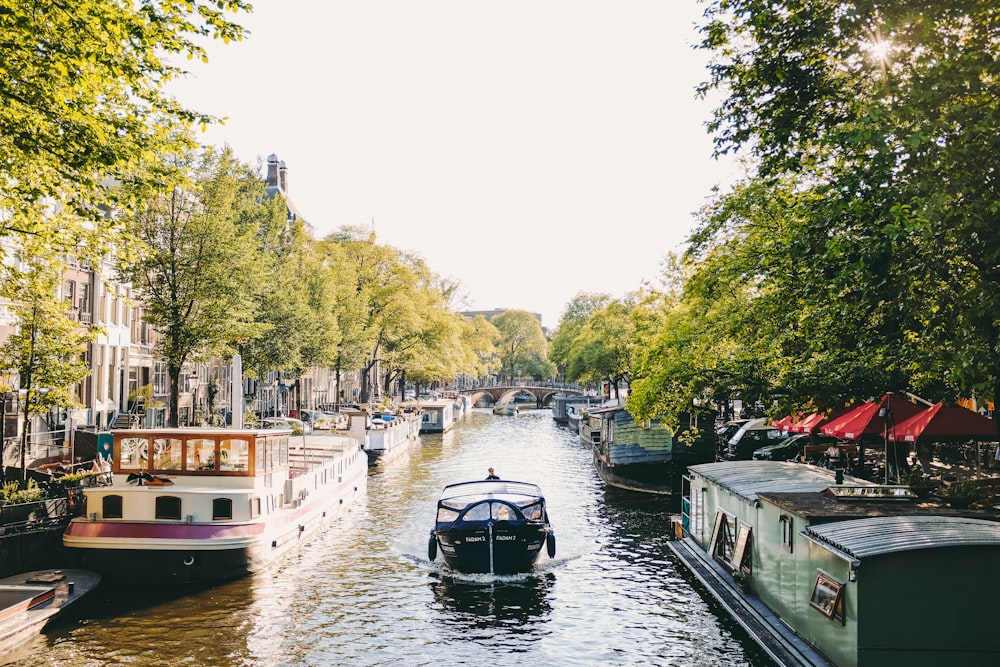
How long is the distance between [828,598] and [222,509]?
16.7 metres

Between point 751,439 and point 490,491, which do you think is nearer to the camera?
point 490,491

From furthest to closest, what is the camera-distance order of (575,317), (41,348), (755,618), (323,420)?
(575,317)
(323,420)
(41,348)
(755,618)

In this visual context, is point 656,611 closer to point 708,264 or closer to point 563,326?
point 708,264

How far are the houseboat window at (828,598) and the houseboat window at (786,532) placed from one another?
173 centimetres

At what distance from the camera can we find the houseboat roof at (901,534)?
1296 cm

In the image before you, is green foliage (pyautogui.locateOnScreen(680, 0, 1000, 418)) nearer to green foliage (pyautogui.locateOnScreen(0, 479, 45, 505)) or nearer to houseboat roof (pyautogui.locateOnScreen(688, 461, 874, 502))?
houseboat roof (pyautogui.locateOnScreen(688, 461, 874, 502))

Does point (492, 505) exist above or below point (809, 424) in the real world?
below

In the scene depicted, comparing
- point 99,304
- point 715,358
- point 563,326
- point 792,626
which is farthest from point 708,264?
point 563,326

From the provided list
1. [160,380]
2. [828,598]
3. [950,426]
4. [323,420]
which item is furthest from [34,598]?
[323,420]

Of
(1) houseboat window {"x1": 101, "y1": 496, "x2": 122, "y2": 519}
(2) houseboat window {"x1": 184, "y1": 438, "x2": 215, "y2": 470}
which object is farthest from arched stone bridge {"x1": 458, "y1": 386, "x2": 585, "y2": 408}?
(1) houseboat window {"x1": 101, "y1": 496, "x2": 122, "y2": 519}

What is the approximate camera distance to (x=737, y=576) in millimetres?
20531

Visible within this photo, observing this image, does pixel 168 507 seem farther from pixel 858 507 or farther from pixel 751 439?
pixel 751 439

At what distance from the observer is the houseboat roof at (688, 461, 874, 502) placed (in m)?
20.2

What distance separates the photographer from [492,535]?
24.5 m
